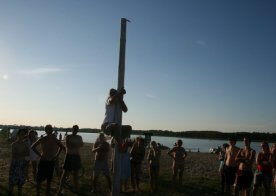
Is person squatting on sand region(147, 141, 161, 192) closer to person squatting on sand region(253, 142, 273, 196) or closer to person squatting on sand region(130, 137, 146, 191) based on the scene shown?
person squatting on sand region(130, 137, 146, 191)

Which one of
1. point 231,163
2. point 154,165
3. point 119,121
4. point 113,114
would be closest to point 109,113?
point 113,114

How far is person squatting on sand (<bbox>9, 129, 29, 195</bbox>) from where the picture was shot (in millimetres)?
10203

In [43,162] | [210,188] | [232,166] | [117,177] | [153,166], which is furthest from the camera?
[210,188]

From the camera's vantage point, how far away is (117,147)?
21.5ft

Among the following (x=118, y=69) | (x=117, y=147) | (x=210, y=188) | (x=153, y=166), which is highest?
(x=118, y=69)

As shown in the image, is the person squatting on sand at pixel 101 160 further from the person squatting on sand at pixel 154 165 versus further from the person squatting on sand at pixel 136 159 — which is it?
the person squatting on sand at pixel 154 165

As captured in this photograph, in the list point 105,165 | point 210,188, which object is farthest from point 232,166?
point 105,165

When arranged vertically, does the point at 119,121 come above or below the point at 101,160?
above

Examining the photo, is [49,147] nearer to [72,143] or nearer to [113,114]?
[72,143]

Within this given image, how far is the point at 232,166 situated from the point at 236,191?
3.17ft

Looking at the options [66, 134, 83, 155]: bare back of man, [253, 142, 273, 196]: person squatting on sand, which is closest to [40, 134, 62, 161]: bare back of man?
[66, 134, 83, 155]: bare back of man

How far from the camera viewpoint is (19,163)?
33.7ft

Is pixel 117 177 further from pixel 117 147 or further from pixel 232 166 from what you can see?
pixel 232 166

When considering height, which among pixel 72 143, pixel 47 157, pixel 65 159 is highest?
pixel 72 143
